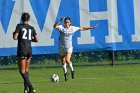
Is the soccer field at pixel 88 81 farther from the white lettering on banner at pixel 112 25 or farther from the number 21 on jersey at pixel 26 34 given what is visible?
the number 21 on jersey at pixel 26 34

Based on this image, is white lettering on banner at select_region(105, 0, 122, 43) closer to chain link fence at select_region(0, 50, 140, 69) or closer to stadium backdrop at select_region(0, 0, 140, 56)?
stadium backdrop at select_region(0, 0, 140, 56)

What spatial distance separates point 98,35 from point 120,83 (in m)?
7.14

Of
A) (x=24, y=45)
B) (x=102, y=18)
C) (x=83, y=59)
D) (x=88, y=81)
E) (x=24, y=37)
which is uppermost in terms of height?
(x=102, y=18)

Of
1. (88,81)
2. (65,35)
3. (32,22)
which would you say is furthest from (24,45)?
(32,22)

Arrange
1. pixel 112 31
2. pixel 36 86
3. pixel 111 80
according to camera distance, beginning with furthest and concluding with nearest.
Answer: pixel 112 31
pixel 111 80
pixel 36 86

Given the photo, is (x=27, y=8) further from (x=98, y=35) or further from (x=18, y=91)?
(x=18, y=91)

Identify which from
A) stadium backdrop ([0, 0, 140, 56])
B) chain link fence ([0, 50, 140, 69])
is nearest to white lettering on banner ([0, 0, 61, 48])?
stadium backdrop ([0, 0, 140, 56])

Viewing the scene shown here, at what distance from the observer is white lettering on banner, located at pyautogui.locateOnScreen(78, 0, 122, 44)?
22.4 metres

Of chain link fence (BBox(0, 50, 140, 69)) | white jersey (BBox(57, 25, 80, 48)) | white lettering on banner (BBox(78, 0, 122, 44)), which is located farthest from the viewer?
chain link fence (BBox(0, 50, 140, 69))

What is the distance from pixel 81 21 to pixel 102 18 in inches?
35.8

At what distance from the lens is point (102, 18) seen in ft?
73.5

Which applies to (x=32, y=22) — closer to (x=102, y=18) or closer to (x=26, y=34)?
(x=102, y=18)

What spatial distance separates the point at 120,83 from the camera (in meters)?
15.5

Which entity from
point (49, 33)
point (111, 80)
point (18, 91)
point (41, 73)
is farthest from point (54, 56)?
point (18, 91)
